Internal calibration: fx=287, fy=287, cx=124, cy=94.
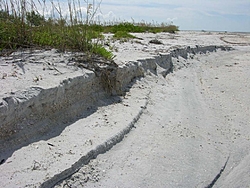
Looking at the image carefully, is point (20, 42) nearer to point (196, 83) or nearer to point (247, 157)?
point (247, 157)

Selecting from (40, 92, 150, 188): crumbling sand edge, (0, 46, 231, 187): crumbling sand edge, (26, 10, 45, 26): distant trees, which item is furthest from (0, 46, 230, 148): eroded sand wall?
(26, 10, 45, 26): distant trees

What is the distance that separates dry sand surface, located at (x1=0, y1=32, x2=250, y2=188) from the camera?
260 cm

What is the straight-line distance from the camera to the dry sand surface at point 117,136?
2.60 m

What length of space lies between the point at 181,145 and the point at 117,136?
31.8 inches

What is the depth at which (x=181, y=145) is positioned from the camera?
11.4 ft

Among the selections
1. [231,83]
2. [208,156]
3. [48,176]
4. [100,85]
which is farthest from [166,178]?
[231,83]

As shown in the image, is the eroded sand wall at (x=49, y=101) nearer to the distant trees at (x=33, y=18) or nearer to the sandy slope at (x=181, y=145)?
the sandy slope at (x=181, y=145)

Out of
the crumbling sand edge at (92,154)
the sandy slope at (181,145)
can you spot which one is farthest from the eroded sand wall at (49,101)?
the sandy slope at (181,145)

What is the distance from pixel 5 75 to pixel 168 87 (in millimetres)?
3419

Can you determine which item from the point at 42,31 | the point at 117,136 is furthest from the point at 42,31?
the point at 117,136

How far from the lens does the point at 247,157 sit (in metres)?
3.46

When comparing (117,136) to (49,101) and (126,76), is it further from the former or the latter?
(126,76)

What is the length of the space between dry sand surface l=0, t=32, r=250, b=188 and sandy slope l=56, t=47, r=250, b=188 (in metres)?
0.01

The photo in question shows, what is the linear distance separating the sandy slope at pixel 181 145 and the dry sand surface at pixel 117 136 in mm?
11
